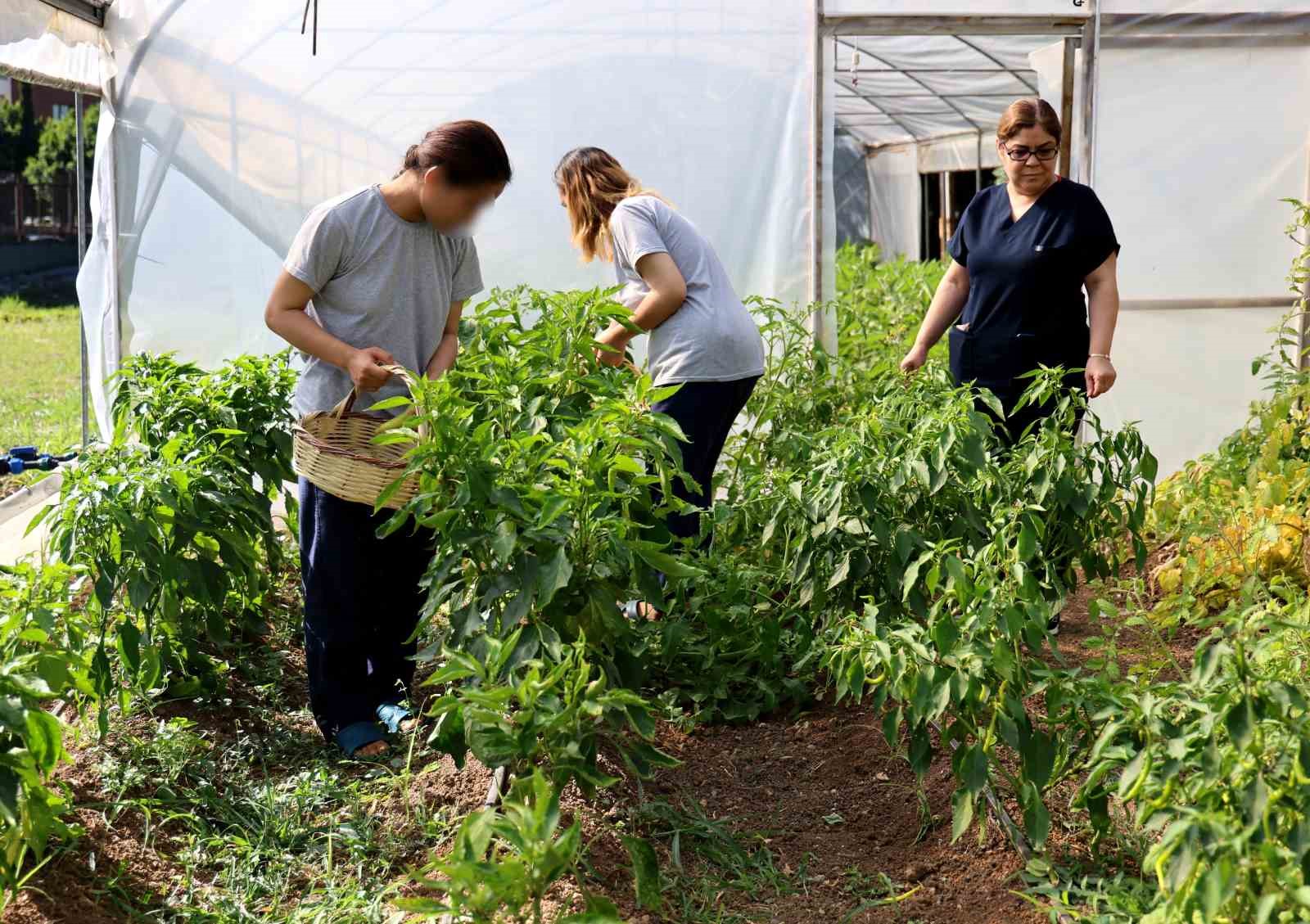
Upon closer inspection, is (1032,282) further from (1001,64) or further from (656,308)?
(1001,64)

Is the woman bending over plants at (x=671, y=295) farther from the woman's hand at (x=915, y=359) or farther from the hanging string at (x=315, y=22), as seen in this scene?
the hanging string at (x=315, y=22)

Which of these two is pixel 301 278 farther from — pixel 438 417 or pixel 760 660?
pixel 760 660

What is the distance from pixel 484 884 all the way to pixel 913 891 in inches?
41.1

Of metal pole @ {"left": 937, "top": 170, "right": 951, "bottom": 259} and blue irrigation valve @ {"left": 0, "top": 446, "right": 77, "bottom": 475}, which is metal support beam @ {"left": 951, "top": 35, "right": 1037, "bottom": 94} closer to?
metal pole @ {"left": 937, "top": 170, "right": 951, "bottom": 259}

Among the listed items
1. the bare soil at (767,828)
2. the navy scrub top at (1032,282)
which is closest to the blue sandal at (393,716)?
the bare soil at (767,828)

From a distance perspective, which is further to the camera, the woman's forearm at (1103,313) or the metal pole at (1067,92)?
the metal pole at (1067,92)

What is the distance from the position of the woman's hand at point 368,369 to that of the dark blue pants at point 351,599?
377 millimetres

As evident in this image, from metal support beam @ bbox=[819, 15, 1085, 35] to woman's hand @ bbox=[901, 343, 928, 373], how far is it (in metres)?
2.05

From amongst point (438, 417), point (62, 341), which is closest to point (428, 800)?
point (438, 417)

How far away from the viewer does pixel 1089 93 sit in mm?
5422

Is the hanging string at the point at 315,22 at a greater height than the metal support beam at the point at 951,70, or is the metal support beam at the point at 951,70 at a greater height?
the metal support beam at the point at 951,70

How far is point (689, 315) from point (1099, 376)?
42.7 inches

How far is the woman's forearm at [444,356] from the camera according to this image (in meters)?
3.03

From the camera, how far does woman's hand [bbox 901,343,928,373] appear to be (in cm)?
369
